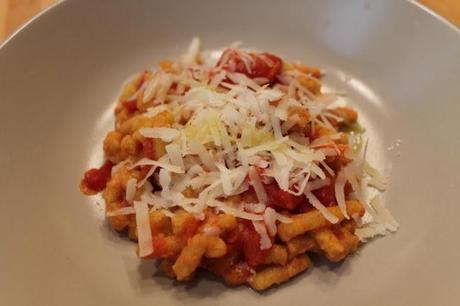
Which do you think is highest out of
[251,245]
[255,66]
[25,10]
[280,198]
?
[25,10]

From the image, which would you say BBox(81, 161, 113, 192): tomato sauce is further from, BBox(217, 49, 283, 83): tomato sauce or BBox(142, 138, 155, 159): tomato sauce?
BBox(217, 49, 283, 83): tomato sauce

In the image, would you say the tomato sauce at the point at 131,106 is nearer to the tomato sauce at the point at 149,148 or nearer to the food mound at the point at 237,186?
the food mound at the point at 237,186

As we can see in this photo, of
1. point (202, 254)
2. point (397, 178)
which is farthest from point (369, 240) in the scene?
point (202, 254)

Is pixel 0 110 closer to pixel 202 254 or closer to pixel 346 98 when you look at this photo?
pixel 202 254

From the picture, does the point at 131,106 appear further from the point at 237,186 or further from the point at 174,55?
the point at 237,186

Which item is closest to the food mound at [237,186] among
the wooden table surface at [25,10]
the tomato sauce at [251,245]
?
the tomato sauce at [251,245]

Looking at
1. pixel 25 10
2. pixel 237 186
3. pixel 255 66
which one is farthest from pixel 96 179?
pixel 25 10
